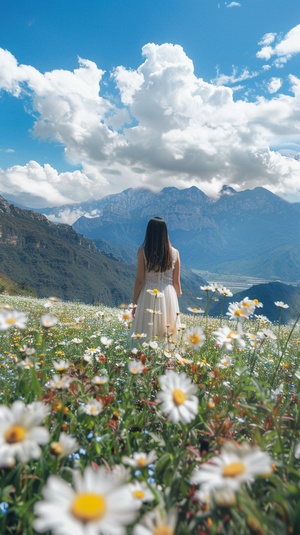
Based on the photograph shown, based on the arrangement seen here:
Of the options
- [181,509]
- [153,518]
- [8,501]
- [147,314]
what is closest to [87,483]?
[153,518]

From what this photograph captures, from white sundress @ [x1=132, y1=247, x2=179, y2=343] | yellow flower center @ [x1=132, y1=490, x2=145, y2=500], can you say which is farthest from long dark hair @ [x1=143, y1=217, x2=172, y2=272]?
yellow flower center @ [x1=132, y1=490, x2=145, y2=500]

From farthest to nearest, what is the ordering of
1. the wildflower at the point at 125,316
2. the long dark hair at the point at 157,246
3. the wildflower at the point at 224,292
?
the long dark hair at the point at 157,246
the wildflower at the point at 125,316
the wildflower at the point at 224,292

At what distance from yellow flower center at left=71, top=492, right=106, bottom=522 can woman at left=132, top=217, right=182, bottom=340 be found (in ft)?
18.8

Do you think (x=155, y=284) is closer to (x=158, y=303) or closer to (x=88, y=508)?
(x=158, y=303)

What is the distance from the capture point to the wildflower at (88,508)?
0.89 metres

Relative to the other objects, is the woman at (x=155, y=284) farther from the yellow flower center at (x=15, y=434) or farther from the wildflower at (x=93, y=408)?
the yellow flower center at (x=15, y=434)

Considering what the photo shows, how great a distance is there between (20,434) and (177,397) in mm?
731

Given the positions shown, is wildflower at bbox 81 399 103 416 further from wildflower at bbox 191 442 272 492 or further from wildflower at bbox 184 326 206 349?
wildflower at bbox 191 442 272 492

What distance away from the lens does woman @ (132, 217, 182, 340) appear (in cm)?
682

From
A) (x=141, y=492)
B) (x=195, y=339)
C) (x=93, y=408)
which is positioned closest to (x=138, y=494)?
(x=141, y=492)

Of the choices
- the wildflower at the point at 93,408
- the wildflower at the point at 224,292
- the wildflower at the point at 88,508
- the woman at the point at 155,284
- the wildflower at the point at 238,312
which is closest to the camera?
the wildflower at the point at 88,508

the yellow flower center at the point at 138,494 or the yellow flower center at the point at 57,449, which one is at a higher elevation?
the yellow flower center at the point at 57,449

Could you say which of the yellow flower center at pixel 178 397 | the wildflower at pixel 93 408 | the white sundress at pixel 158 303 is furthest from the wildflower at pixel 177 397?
the white sundress at pixel 158 303

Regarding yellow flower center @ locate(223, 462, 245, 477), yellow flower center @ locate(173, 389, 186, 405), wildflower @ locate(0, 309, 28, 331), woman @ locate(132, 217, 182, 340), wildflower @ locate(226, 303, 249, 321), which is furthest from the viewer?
woman @ locate(132, 217, 182, 340)
